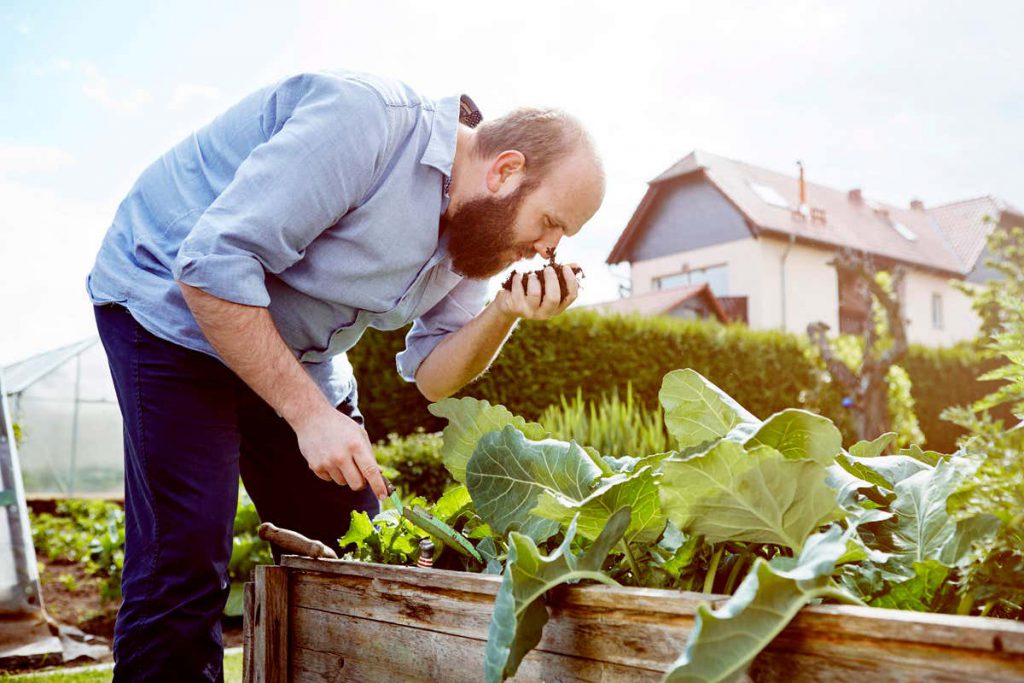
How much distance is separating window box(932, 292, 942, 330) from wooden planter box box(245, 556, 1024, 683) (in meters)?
25.6

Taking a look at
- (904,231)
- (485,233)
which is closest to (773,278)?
(904,231)

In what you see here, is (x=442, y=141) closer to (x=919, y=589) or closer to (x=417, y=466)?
(x=919, y=589)

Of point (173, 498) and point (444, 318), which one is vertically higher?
point (444, 318)

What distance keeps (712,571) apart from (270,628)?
745 mm

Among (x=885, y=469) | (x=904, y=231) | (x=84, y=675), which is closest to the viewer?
(x=885, y=469)

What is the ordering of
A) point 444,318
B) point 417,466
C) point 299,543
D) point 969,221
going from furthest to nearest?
point 969,221 < point 417,466 < point 444,318 < point 299,543

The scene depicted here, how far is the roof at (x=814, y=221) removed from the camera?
66.9 ft

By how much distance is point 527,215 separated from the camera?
1.84m

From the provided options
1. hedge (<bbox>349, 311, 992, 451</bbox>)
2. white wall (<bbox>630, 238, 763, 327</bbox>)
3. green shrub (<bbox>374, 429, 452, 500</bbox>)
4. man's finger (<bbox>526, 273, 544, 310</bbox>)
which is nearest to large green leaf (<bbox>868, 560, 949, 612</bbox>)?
man's finger (<bbox>526, 273, 544, 310</bbox>)

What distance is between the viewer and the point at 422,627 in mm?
1093

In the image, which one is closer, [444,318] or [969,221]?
[444,318]

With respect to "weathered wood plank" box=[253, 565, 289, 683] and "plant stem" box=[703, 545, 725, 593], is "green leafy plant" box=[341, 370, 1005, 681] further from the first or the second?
"weathered wood plank" box=[253, 565, 289, 683]

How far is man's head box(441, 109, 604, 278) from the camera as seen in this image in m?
1.81

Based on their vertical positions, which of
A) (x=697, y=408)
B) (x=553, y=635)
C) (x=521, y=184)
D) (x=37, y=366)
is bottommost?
(x=553, y=635)
